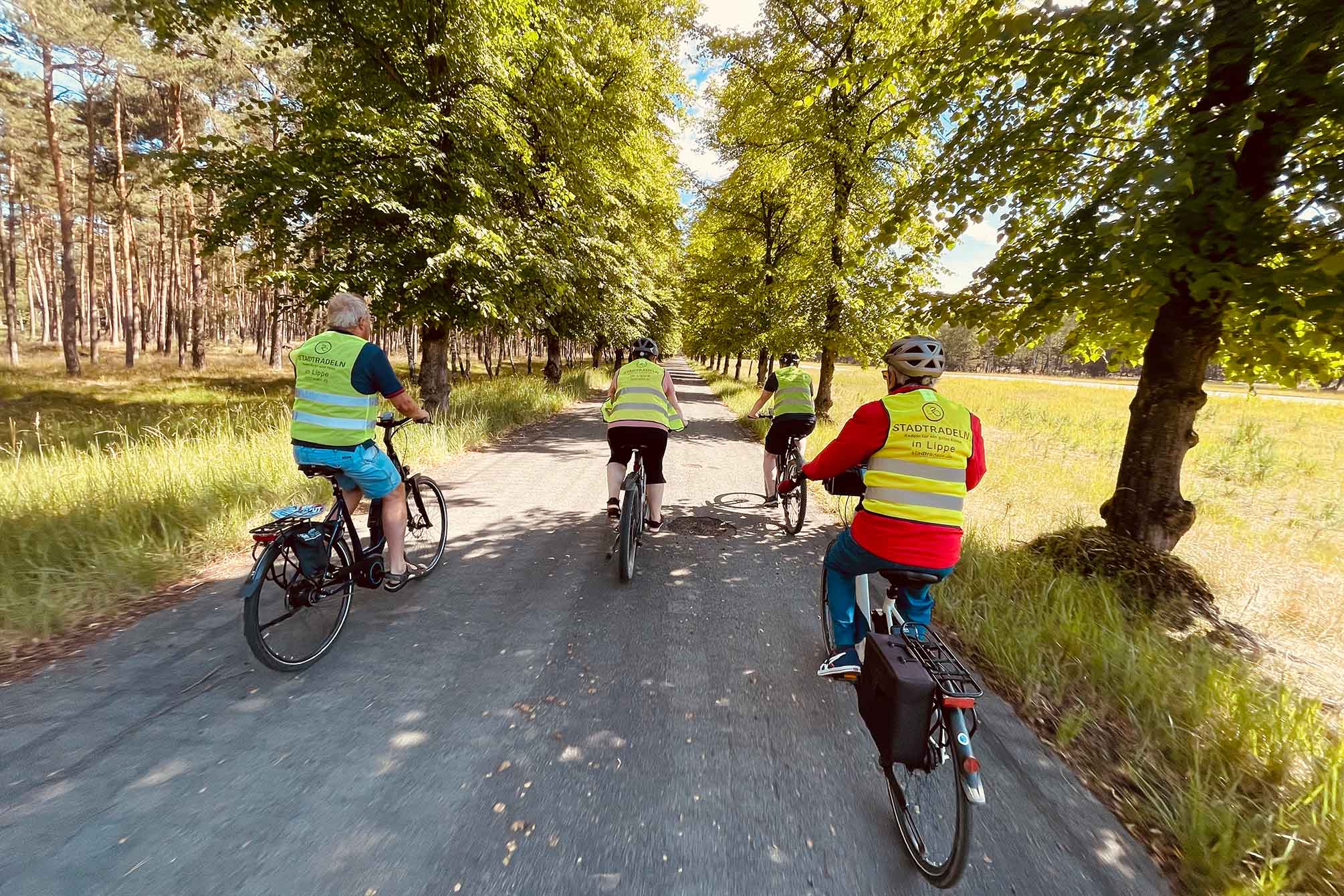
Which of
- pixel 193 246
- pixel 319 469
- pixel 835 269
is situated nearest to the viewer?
pixel 319 469

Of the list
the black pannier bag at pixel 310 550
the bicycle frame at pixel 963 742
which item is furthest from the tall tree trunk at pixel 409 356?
the bicycle frame at pixel 963 742

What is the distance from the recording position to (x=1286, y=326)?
137 inches

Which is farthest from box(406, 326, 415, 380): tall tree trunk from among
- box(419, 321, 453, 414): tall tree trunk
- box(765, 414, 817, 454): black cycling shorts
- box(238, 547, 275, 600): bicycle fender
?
box(238, 547, 275, 600): bicycle fender

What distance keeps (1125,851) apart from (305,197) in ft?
39.1

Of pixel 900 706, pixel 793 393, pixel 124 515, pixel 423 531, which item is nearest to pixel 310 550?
pixel 423 531

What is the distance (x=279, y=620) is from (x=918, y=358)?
410 centimetres

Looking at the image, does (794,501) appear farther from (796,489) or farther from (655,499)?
(655,499)

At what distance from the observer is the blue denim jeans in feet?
8.32

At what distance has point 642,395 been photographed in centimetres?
489

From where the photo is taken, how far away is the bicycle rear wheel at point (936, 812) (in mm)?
1902

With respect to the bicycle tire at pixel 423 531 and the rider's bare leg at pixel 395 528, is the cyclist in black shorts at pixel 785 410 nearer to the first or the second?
the bicycle tire at pixel 423 531

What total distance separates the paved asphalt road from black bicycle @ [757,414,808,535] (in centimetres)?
216

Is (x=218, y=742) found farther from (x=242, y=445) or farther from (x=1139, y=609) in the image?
(x=1139, y=609)

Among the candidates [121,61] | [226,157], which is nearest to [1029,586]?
[226,157]
